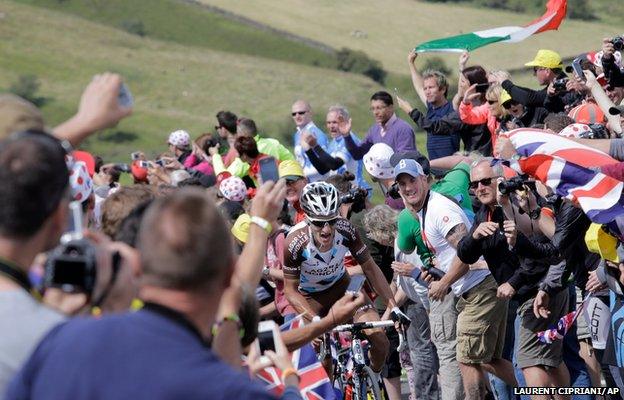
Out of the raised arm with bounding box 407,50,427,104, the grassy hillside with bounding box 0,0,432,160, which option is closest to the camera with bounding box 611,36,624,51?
the raised arm with bounding box 407,50,427,104

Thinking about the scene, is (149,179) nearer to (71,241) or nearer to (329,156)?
(329,156)

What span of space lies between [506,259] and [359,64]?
297ft

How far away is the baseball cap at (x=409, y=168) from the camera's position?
33.8ft

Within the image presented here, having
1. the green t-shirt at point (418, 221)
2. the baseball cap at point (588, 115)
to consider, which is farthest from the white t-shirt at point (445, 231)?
the baseball cap at point (588, 115)

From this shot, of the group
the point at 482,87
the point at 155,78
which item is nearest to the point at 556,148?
the point at 482,87

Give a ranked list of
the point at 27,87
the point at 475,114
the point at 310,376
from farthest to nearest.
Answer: the point at 27,87 → the point at 475,114 → the point at 310,376

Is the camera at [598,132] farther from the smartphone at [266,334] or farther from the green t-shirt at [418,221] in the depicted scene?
the smartphone at [266,334]

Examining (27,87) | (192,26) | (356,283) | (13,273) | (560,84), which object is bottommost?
(27,87)

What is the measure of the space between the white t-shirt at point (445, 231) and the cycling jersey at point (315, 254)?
0.59m

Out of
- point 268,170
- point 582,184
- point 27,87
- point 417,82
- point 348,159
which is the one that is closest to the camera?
point 268,170

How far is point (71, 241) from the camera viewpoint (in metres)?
3.52

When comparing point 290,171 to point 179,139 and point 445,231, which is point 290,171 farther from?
point 179,139

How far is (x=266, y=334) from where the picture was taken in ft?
17.5

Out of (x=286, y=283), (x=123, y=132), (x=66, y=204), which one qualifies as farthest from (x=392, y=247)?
(x=123, y=132)
